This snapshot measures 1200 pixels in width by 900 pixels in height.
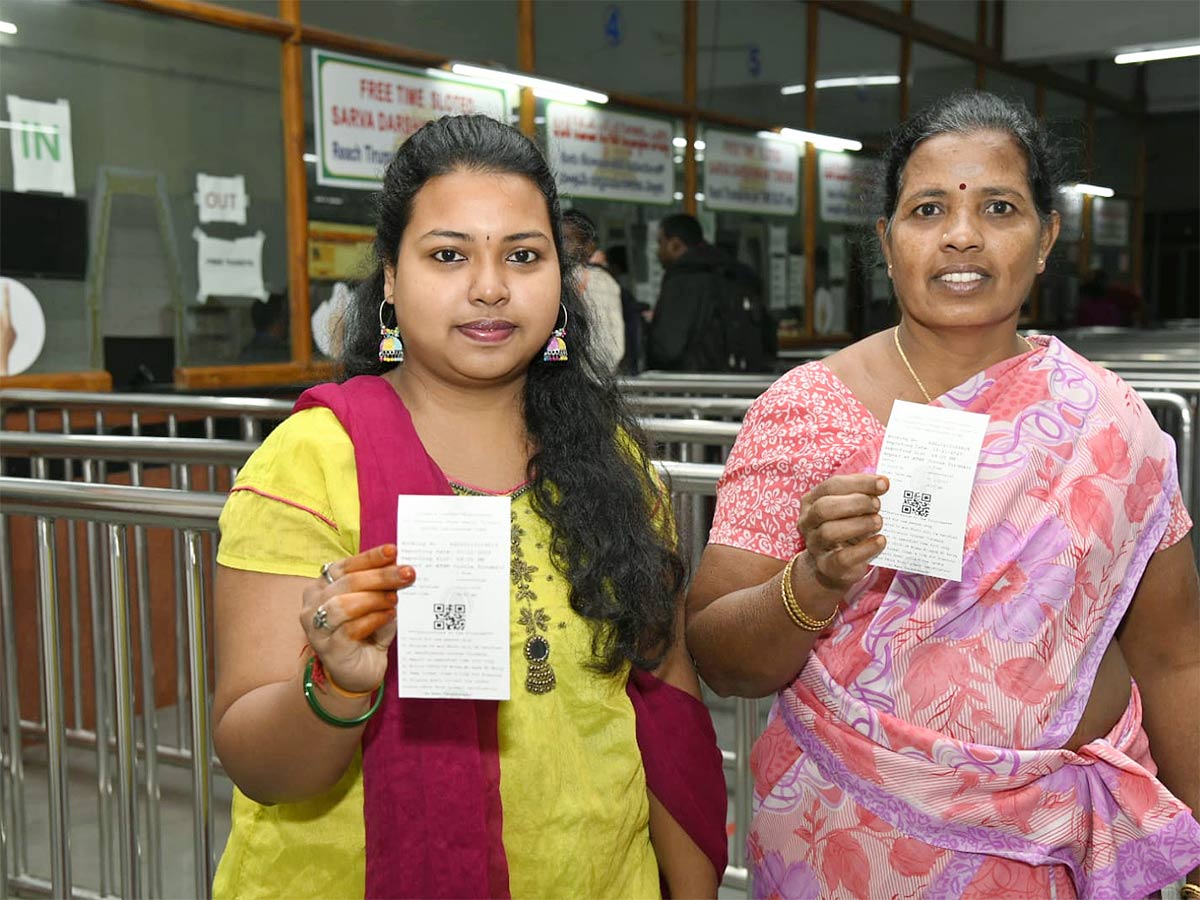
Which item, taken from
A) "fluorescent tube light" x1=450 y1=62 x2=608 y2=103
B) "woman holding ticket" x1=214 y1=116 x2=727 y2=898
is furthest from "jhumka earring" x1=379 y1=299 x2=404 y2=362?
"fluorescent tube light" x1=450 y1=62 x2=608 y2=103

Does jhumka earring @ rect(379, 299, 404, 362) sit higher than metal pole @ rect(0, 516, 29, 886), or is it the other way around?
jhumka earring @ rect(379, 299, 404, 362)

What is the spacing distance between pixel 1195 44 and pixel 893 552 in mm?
12216

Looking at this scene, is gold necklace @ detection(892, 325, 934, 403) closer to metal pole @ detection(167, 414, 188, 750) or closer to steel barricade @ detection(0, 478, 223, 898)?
steel barricade @ detection(0, 478, 223, 898)

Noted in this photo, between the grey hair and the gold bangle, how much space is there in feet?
1.93

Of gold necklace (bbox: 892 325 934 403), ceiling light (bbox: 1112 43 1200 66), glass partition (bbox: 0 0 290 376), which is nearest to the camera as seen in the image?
gold necklace (bbox: 892 325 934 403)

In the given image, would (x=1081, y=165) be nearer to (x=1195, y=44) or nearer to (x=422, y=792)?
(x=422, y=792)

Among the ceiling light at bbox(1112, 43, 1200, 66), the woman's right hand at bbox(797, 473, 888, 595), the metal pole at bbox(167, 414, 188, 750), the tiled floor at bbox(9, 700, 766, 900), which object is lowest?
the tiled floor at bbox(9, 700, 766, 900)

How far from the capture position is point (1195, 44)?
11891 mm

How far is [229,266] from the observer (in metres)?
6.27

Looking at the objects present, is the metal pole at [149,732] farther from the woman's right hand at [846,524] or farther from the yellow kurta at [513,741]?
the woman's right hand at [846,524]

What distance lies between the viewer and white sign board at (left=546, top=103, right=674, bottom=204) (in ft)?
27.8

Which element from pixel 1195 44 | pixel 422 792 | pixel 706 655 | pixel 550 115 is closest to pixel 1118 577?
pixel 706 655

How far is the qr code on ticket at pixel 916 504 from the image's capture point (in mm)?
1546

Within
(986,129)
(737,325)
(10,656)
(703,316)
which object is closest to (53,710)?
(10,656)
